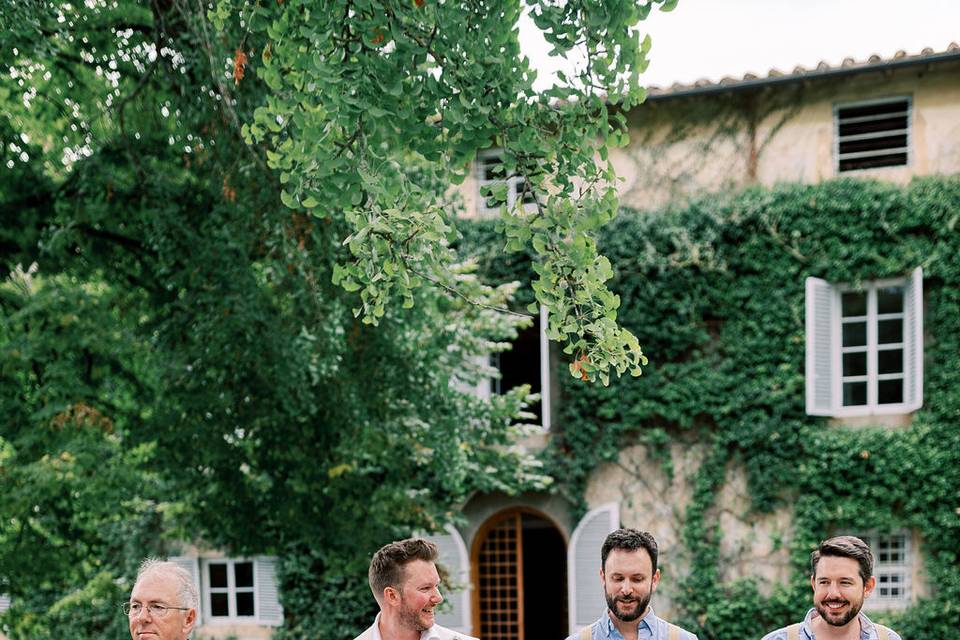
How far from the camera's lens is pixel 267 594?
14.7m

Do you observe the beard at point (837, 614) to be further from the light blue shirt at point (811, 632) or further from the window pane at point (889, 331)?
the window pane at point (889, 331)

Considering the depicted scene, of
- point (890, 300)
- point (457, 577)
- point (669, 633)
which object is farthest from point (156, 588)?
point (890, 300)

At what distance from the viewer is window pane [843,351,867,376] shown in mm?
13250

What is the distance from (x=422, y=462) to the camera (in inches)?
389

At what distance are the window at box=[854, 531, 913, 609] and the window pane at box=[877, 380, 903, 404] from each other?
1.54 m

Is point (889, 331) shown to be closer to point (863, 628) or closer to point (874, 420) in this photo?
point (874, 420)

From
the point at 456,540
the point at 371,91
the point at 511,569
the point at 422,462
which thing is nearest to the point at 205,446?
the point at 422,462

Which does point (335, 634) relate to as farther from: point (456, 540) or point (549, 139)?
point (549, 139)

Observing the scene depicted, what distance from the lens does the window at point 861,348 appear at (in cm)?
1282

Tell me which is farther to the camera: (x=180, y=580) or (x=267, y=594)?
(x=267, y=594)

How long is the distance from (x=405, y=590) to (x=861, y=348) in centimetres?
1021

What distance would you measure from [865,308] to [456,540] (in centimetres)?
565

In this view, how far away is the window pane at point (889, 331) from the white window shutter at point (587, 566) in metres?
3.72

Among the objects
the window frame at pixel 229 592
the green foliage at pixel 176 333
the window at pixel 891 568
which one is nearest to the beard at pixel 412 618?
the green foliage at pixel 176 333
